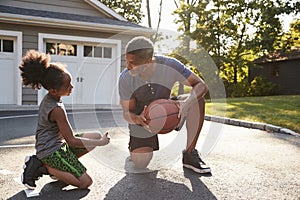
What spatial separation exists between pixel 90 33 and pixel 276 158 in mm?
7767

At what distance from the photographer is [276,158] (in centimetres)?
369

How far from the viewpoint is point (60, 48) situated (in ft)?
33.1

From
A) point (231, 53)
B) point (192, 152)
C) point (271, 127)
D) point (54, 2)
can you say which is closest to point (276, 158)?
point (192, 152)

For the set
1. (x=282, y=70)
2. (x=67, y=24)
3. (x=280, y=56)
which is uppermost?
(x=280, y=56)

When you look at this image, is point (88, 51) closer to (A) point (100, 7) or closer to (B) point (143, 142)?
(A) point (100, 7)

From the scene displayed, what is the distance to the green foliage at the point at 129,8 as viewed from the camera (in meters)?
25.0

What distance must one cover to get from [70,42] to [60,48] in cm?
35

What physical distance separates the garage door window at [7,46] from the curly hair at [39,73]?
7656mm

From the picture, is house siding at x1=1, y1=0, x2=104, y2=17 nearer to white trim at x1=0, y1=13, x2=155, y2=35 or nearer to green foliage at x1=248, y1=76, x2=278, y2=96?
white trim at x1=0, y1=13, x2=155, y2=35

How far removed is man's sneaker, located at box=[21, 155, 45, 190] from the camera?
2.42 metres

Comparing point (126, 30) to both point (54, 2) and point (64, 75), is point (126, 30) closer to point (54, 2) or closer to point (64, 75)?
point (54, 2)

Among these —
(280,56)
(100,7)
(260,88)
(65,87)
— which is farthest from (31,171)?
(280,56)

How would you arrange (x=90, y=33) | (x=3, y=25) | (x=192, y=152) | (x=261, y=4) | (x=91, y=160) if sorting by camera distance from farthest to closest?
(x=261, y=4)
(x=90, y=33)
(x=3, y=25)
(x=91, y=160)
(x=192, y=152)

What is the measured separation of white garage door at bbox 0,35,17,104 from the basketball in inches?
297
